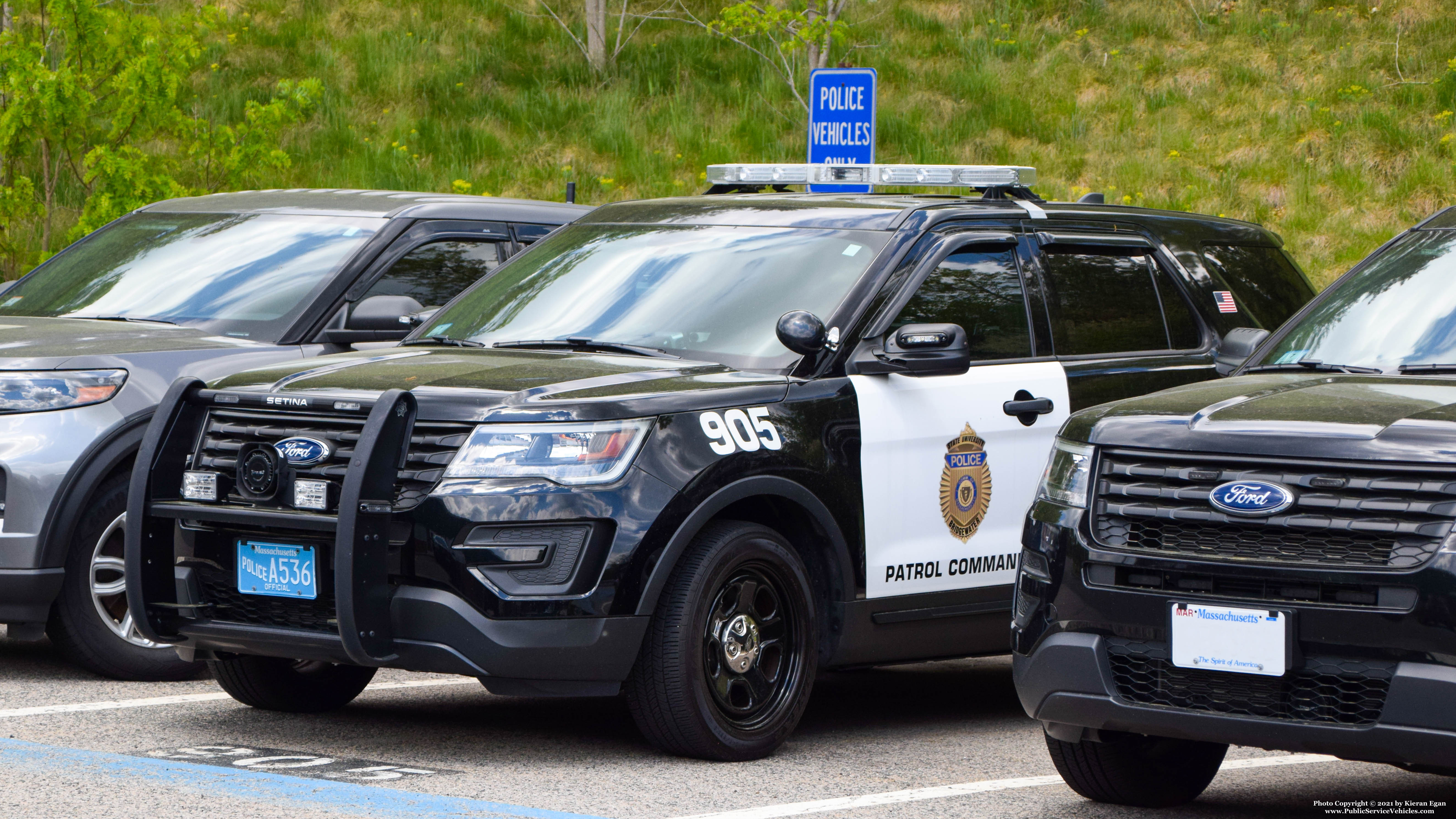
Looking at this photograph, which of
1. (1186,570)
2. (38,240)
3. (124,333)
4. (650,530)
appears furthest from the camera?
(38,240)

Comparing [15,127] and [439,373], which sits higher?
[15,127]

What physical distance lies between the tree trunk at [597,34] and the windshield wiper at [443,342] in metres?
18.3

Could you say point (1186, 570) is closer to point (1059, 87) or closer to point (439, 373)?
point (439, 373)

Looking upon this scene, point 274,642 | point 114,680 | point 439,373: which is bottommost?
point 114,680

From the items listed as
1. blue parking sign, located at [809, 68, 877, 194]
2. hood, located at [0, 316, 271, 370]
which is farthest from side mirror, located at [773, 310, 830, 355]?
blue parking sign, located at [809, 68, 877, 194]

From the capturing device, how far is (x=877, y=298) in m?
6.41

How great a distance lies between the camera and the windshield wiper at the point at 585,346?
20.8 feet

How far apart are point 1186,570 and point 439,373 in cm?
249

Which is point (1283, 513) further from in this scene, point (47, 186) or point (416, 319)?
point (47, 186)

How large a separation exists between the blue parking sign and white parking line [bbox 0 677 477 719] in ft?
22.4

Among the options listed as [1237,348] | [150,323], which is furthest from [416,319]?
[1237,348]

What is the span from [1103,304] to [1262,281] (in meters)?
1.23

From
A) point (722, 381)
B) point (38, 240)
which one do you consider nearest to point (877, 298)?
point (722, 381)

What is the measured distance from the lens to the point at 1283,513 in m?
4.33
